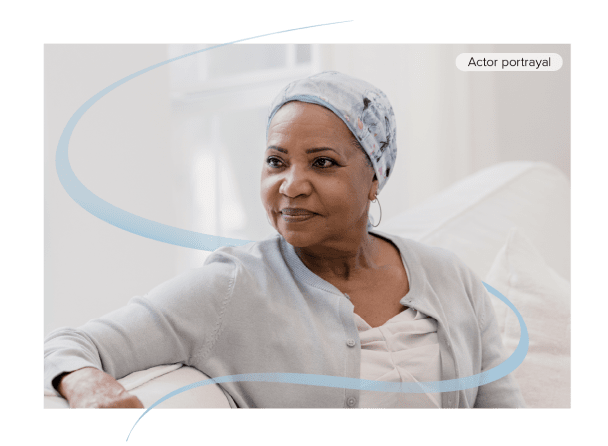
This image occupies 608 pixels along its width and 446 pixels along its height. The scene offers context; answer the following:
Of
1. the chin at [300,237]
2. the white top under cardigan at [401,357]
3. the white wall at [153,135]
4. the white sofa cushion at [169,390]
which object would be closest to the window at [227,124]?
the white wall at [153,135]

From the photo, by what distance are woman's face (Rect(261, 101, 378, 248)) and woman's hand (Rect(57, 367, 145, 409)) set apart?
64cm

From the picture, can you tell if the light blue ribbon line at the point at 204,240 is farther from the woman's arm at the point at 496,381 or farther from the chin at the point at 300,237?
the chin at the point at 300,237

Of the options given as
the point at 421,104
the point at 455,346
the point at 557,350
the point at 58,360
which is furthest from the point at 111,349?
the point at 557,350

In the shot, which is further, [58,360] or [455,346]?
[455,346]

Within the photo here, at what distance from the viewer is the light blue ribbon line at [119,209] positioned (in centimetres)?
212

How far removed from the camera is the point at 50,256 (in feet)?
6.89

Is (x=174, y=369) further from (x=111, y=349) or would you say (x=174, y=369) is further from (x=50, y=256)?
(x=50, y=256)

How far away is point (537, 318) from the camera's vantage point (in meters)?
2.28

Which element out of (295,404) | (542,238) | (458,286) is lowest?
(295,404)

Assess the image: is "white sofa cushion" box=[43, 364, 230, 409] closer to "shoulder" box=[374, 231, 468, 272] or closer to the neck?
the neck

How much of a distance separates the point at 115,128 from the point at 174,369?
2.75 ft

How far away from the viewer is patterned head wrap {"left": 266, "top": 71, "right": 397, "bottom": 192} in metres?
1.92

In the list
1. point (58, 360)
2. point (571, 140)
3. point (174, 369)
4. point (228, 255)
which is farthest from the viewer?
point (571, 140)

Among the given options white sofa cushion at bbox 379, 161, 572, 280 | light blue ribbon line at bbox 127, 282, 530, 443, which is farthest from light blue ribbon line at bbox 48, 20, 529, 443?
white sofa cushion at bbox 379, 161, 572, 280
